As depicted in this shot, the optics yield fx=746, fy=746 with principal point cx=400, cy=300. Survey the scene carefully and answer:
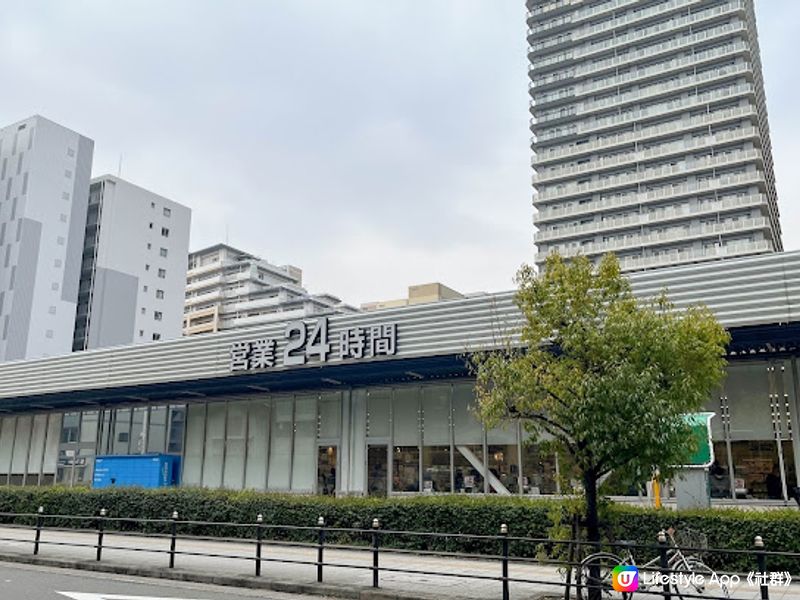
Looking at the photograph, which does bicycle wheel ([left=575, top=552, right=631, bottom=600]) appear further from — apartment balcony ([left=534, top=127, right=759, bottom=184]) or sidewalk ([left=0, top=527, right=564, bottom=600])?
apartment balcony ([left=534, top=127, right=759, bottom=184])

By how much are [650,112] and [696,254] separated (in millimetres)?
19353

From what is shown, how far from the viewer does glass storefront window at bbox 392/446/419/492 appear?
75.8 feet

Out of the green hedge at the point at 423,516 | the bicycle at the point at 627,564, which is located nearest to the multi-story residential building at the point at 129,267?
the green hedge at the point at 423,516

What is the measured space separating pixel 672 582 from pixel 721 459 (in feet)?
31.6

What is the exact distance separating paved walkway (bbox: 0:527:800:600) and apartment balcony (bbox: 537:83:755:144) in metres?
82.6

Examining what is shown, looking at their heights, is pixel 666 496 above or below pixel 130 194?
below

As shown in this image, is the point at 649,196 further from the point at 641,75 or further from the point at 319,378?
the point at 319,378

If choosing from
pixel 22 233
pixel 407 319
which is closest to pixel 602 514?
pixel 407 319

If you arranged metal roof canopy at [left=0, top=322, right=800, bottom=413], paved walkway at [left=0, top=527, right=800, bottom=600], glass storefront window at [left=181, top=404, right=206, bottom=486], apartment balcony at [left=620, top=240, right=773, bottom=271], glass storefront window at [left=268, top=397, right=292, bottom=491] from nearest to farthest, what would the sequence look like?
paved walkway at [left=0, top=527, right=800, bottom=600]
metal roof canopy at [left=0, top=322, right=800, bottom=413]
glass storefront window at [left=268, top=397, right=292, bottom=491]
glass storefront window at [left=181, top=404, right=206, bottom=486]
apartment balcony at [left=620, top=240, right=773, bottom=271]

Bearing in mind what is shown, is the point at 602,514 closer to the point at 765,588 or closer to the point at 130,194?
the point at 765,588

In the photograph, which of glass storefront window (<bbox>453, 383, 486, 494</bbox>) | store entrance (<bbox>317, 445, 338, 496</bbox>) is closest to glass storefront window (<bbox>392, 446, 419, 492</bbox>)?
glass storefront window (<bbox>453, 383, 486, 494</bbox>)

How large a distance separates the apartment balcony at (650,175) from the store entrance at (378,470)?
71533 millimetres

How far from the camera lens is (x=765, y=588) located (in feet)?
28.6

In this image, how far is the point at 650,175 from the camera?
289 feet
